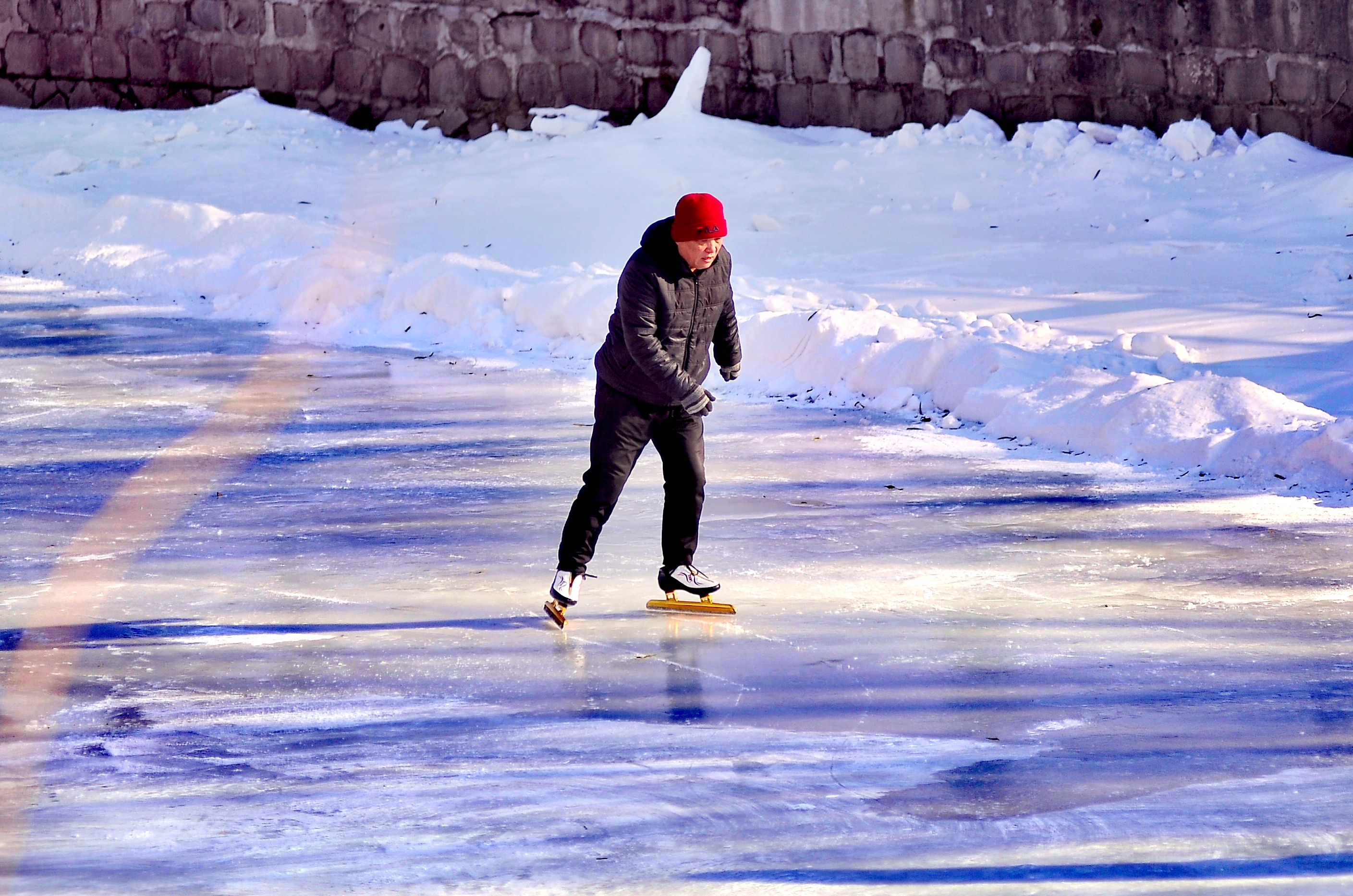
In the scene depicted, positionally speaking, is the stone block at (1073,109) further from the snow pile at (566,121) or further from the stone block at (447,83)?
the stone block at (447,83)

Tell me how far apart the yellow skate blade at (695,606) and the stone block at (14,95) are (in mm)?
14944

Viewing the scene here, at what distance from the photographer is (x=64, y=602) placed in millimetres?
5426

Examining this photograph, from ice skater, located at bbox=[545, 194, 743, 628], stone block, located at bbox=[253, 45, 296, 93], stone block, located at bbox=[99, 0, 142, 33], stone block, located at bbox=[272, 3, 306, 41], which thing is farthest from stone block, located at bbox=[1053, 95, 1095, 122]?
ice skater, located at bbox=[545, 194, 743, 628]

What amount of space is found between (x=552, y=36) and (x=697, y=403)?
476 inches

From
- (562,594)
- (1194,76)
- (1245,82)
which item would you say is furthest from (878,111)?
(562,594)

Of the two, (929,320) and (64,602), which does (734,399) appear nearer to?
(929,320)

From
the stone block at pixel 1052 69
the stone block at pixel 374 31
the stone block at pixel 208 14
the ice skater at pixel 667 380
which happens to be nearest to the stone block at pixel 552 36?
the stone block at pixel 374 31

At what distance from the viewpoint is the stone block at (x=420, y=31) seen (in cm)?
1667

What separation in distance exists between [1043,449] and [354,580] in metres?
3.39

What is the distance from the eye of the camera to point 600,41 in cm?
1631

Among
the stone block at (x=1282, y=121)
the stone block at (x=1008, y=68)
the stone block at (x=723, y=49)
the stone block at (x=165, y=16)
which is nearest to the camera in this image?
the stone block at (x=1282, y=121)

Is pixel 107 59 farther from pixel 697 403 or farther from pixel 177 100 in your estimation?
pixel 697 403

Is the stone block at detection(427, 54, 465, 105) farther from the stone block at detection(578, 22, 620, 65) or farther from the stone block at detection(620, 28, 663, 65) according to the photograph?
the stone block at detection(620, 28, 663, 65)

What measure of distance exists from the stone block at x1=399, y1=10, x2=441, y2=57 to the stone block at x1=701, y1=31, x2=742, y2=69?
2.75 meters
